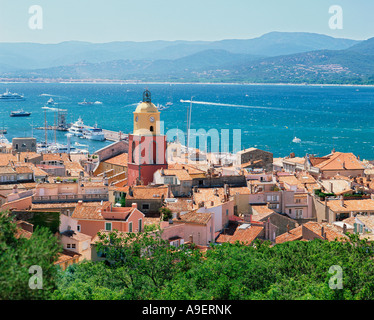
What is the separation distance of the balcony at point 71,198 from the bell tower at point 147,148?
21.8 ft

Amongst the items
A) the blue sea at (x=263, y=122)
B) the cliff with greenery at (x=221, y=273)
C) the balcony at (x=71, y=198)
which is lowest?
the blue sea at (x=263, y=122)

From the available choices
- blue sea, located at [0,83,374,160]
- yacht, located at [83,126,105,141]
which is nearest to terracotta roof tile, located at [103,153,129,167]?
blue sea, located at [0,83,374,160]

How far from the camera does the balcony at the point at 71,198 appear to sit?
2059 centimetres

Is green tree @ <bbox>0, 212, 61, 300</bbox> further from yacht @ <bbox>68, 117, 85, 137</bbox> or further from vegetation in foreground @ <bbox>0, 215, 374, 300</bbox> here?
yacht @ <bbox>68, 117, 85, 137</bbox>

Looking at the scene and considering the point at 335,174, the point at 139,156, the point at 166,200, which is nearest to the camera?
the point at 166,200

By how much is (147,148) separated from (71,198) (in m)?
8.10

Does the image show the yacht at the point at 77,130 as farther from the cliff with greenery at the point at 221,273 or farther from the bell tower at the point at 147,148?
the cliff with greenery at the point at 221,273

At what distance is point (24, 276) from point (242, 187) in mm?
16760

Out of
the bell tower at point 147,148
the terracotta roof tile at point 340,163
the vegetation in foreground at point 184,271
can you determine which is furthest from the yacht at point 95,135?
the vegetation in foreground at point 184,271

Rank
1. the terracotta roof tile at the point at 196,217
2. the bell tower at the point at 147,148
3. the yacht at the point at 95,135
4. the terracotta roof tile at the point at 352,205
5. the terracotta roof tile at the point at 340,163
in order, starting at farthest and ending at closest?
1. the yacht at the point at 95,135
2. the terracotta roof tile at the point at 340,163
3. the bell tower at the point at 147,148
4. the terracotta roof tile at the point at 352,205
5. the terracotta roof tile at the point at 196,217

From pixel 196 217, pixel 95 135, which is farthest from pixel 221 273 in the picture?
pixel 95 135

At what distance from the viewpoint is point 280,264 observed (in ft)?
47.0
